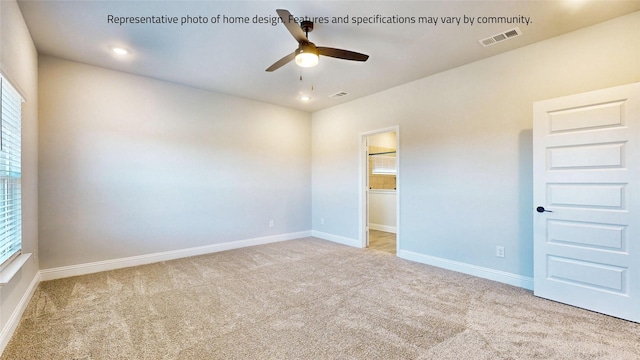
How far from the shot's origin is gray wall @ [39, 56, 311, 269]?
139 inches

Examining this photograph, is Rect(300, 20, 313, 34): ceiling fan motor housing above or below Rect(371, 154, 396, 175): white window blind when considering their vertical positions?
above

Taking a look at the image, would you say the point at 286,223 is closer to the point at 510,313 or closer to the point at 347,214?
the point at 347,214

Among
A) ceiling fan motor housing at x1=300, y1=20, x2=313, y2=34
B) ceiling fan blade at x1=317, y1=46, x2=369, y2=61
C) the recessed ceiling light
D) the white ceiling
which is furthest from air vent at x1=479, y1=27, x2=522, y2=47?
the recessed ceiling light

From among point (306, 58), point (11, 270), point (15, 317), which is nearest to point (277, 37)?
point (306, 58)

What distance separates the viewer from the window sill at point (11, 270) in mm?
2009

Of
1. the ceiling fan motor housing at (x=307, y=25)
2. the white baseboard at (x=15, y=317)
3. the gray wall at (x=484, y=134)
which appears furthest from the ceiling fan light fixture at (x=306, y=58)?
the white baseboard at (x=15, y=317)

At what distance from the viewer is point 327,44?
3.20m

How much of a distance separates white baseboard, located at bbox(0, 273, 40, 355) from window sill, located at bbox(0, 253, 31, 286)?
362 mm

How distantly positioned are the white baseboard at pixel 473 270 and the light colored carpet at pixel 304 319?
15cm

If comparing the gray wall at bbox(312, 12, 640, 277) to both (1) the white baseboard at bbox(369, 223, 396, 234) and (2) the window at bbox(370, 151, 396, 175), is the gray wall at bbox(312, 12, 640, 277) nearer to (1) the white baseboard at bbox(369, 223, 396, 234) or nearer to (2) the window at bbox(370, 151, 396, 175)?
(1) the white baseboard at bbox(369, 223, 396, 234)

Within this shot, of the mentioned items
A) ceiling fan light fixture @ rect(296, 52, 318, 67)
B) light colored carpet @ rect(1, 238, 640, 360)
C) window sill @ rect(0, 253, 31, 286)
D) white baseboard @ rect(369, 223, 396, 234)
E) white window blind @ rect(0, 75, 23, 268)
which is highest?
ceiling fan light fixture @ rect(296, 52, 318, 67)

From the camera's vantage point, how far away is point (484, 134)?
11.6 ft

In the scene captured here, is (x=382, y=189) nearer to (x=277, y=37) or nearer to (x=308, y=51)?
(x=277, y=37)

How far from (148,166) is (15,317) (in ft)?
7.50
